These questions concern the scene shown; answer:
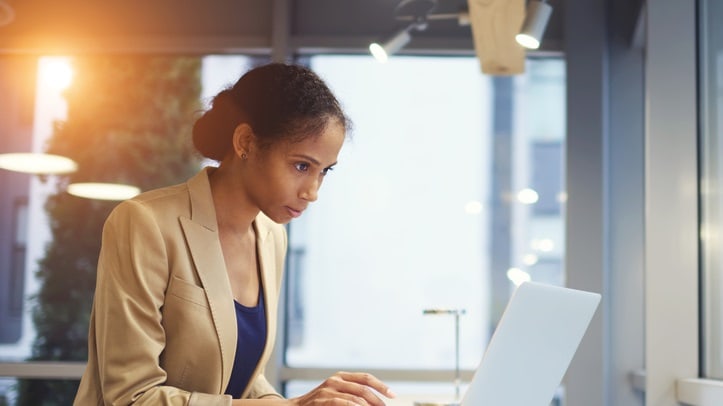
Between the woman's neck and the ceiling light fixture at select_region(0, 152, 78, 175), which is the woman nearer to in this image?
the woman's neck

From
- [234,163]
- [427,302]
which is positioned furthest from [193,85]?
[234,163]

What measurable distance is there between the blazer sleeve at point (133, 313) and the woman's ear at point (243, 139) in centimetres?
24

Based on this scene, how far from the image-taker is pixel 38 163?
4.48 meters

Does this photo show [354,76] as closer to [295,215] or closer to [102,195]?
[102,195]

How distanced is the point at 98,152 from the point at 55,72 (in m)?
0.49

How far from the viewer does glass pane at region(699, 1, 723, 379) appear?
8.82 ft

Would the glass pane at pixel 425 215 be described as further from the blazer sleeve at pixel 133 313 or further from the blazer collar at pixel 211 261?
the blazer sleeve at pixel 133 313

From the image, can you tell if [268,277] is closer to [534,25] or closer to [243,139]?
[243,139]

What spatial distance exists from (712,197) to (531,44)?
83 centimetres

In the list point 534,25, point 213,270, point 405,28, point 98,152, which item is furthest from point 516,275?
point 213,270

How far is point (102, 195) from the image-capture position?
14.5ft

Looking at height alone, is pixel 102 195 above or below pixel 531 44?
below

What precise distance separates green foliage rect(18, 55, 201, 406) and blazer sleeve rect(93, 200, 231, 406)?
2.89 m

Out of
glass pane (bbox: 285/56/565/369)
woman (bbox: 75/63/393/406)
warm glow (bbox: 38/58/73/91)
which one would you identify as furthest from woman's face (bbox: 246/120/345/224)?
warm glow (bbox: 38/58/73/91)
